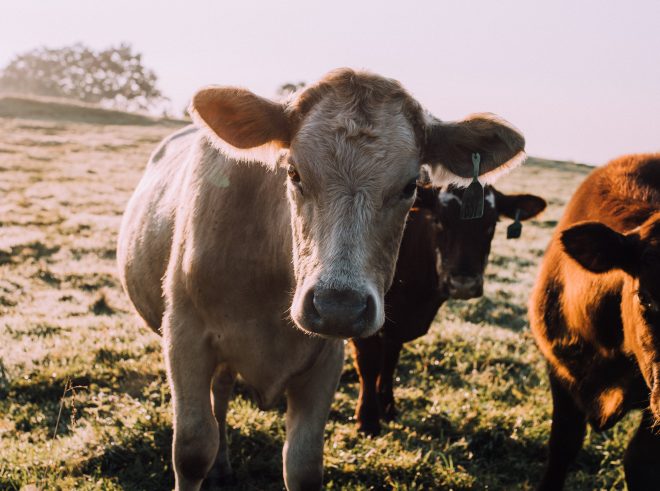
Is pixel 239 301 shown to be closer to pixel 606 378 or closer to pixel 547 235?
pixel 606 378

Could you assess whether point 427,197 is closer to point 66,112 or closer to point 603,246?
point 603,246

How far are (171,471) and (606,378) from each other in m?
2.60

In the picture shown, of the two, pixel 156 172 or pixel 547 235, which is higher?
pixel 156 172

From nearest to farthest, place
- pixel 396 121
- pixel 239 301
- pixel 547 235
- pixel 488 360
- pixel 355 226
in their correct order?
pixel 355 226 < pixel 396 121 < pixel 239 301 < pixel 488 360 < pixel 547 235

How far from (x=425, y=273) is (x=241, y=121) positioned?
2584 mm

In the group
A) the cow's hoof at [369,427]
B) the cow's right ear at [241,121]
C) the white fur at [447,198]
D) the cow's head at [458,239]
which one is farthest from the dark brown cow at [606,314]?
the cow's right ear at [241,121]

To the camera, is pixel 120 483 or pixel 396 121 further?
pixel 120 483

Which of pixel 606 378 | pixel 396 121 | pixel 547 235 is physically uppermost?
pixel 396 121

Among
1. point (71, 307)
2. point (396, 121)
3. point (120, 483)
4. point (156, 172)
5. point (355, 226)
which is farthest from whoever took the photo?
point (71, 307)

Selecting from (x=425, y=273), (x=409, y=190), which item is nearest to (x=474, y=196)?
(x=409, y=190)

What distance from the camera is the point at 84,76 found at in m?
68.9

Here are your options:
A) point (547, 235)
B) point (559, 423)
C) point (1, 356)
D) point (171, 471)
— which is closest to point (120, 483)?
point (171, 471)

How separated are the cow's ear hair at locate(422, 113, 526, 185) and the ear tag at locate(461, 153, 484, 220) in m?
0.05

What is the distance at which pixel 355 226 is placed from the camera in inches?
90.1
